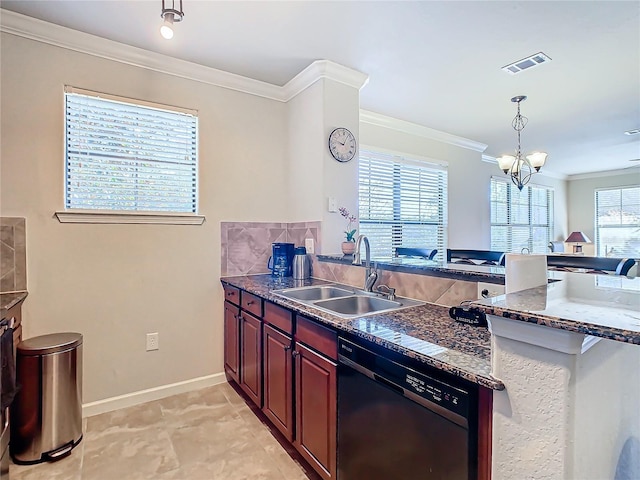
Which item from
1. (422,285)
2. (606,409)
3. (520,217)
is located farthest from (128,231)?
(520,217)

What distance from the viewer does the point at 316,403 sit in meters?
1.70

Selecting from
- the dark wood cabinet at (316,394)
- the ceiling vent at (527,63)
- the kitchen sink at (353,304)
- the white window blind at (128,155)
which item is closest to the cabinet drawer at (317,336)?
the dark wood cabinet at (316,394)

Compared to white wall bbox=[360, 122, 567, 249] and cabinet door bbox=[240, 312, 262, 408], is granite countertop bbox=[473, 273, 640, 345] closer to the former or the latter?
cabinet door bbox=[240, 312, 262, 408]

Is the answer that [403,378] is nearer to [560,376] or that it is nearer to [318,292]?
[560,376]

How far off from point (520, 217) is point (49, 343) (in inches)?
282

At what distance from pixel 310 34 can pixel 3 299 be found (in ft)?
8.15

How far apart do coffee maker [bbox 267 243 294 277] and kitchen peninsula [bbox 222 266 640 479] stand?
194 cm

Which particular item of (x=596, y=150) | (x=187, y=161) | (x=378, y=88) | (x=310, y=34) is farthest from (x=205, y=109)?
(x=596, y=150)

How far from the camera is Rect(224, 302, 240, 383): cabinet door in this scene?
2.66 metres

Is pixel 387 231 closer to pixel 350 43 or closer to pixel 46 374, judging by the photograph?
pixel 350 43

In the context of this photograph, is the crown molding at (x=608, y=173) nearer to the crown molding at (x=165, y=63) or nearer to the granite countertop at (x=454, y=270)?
the crown molding at (x=165, y=63)

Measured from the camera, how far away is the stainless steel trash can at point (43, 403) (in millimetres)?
1924

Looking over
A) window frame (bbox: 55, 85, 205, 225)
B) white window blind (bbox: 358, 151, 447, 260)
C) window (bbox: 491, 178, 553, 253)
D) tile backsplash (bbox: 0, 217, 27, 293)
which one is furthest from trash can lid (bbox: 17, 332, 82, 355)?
window (bbox: 491, 178, 553, 253)

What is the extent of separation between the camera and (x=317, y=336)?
169cm
